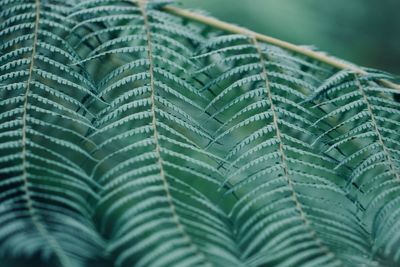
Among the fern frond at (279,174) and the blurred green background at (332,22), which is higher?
the blurred green background at (332,22)

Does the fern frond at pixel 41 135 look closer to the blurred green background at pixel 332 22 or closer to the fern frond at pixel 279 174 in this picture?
the fern frond at pixel 279 174

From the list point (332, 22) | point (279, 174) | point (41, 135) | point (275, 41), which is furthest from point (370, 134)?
point (332, 22)

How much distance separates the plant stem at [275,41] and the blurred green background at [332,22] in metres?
0.85

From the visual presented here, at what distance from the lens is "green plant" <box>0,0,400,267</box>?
82cm

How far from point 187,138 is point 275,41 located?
0.37 m

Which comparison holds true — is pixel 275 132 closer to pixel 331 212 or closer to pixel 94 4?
pixel 331 212

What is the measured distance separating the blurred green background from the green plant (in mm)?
892

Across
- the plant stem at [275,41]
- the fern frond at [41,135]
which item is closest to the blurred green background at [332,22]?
the plant stem at [275,41]

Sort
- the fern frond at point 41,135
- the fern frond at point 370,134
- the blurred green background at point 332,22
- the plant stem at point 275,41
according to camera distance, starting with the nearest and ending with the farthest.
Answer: the fern frond at point 41,135 → the fern frond at point 370,134 → the plant stem at point 275,41 → the blurred green background at point 332,22

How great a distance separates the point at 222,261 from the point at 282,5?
1.60m

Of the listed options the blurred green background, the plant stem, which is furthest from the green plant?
the blurred green background

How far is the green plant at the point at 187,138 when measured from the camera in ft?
2.69

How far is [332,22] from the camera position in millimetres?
2330

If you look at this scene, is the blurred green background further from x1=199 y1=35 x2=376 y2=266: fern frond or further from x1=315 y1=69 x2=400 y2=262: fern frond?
x1=315 y1=69 x2=400 y2=262: fern frond
